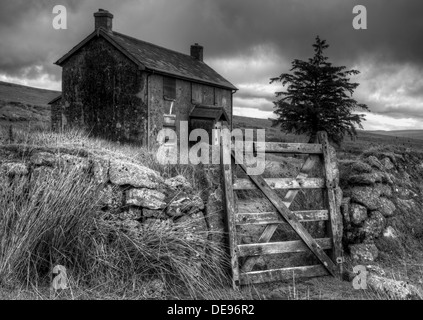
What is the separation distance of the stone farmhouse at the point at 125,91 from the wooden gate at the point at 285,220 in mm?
11198

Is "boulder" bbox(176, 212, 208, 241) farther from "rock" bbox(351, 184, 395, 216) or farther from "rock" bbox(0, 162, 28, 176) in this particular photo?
"rock" bbox(351, 184, 395, 216)

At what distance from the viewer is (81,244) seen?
464 cm

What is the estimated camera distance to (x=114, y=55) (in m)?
17.9

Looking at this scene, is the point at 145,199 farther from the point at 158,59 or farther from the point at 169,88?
the point at 158,59

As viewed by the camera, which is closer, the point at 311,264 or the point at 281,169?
the point at 311,264

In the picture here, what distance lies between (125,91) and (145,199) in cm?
1293

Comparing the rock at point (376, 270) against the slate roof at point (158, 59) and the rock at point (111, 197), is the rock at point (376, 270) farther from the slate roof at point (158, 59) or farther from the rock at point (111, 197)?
the slate roof at point (158, 59)

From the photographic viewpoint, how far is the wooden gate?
6.02 meters

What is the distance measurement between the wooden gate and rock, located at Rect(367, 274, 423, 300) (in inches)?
36.8

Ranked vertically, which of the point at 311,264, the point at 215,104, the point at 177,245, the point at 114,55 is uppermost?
the point at 114,55

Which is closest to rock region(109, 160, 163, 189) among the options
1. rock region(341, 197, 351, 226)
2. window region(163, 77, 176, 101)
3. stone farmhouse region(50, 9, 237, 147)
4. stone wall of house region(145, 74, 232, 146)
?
rock region(341, 197, 351, 226)

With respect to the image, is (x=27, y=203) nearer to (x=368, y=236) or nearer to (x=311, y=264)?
(x=311, y=264)

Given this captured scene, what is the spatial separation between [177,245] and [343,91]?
83.0 feet
